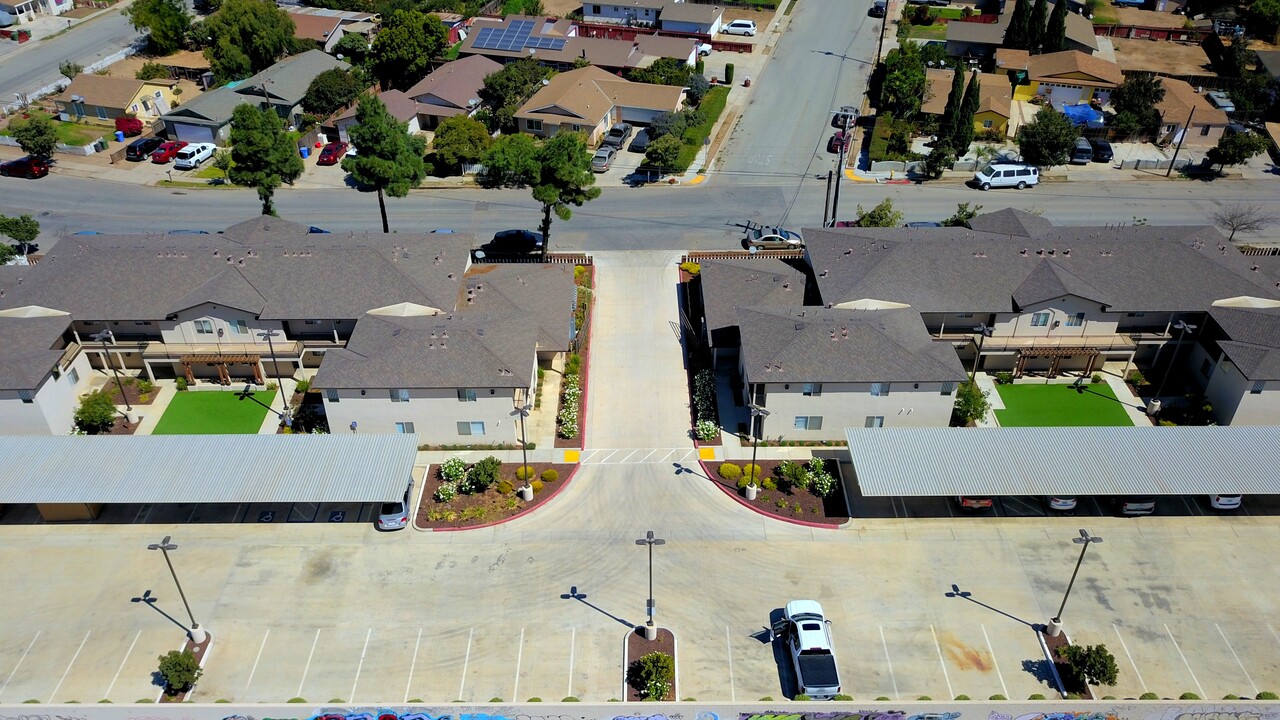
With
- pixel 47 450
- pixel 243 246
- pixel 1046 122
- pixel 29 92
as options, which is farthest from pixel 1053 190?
pixel 29 92

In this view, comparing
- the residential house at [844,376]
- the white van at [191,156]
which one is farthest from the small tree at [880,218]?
the white van at [191,156]

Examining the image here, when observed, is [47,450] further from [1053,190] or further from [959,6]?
[959,6]

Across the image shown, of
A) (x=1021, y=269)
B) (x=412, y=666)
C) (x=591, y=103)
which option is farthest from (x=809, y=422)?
(x=591, y=103)

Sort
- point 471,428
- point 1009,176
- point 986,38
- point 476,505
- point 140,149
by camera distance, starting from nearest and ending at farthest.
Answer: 1. point 476,505
2. point 471,428
3. point 1009,176
4. point 140,149
5. point 986,38

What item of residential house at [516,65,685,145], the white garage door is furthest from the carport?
the white garage door

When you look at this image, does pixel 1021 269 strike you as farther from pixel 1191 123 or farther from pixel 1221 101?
pixel 1221 101

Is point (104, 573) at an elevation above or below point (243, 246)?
below

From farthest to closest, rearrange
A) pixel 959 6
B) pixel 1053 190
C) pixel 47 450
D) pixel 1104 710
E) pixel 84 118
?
pixel 959 6, pixel 84 118, pixel 1053 190, pixel 47 450, pixel 1104 710

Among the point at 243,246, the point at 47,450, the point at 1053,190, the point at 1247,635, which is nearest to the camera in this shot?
the point at 1247,635
